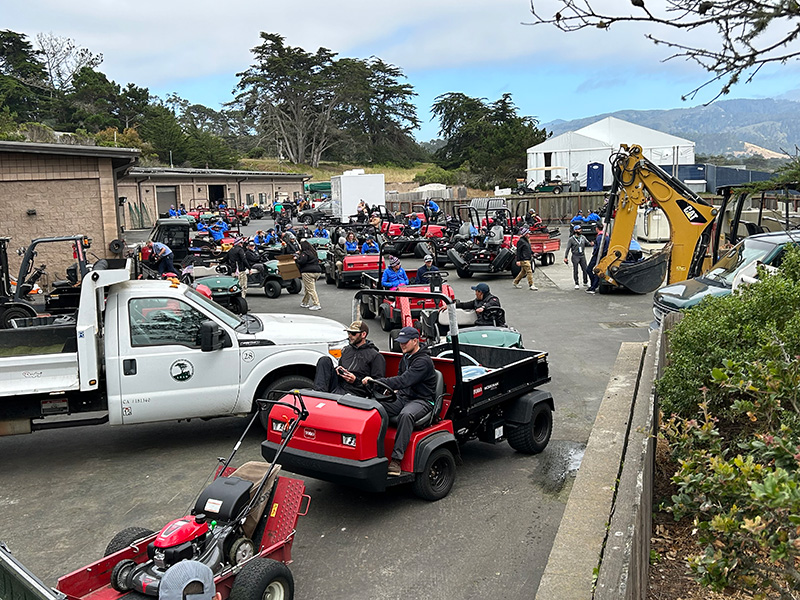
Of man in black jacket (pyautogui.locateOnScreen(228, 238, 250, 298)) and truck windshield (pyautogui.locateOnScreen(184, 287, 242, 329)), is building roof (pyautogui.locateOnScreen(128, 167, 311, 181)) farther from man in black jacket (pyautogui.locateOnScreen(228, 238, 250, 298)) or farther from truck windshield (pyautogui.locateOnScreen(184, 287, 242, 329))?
truck windshield (pyautogui.locateOnScreen(184, 287, 242, 329))

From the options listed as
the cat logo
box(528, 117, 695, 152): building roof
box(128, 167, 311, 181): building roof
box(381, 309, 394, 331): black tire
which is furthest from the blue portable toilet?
the cat logo

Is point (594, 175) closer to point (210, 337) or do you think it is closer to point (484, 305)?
point (484, 305)

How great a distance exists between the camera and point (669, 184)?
59.1 feet

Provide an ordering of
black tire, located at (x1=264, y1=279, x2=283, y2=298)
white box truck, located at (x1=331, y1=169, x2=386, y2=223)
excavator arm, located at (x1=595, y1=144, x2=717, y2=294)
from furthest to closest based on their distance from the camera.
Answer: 1. white box truck, located at (x1=331, y1=169, x2=386, y2=223)
2. black tire, located at (x1=264, y1=279, x2=283, y2=298)
3. excavator arm, located at (x1=595, y1=144, x2=717, y2=294)

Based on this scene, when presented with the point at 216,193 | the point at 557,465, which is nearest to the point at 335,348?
the point at 557,465

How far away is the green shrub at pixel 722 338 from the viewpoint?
580cm

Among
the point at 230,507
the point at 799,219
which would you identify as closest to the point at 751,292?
the point at 230,507

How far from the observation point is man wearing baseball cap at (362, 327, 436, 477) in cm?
684

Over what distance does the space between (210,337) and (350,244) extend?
17.2m

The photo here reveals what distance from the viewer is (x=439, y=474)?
7242 mm

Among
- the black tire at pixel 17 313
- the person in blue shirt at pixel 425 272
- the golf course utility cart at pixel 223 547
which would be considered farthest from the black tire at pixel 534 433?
the black tire at pixel 17 313

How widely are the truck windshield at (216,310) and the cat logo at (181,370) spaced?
2.32ft

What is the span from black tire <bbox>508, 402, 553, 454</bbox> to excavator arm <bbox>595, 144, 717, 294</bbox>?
31.0ft

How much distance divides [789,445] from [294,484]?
3.81 metres
